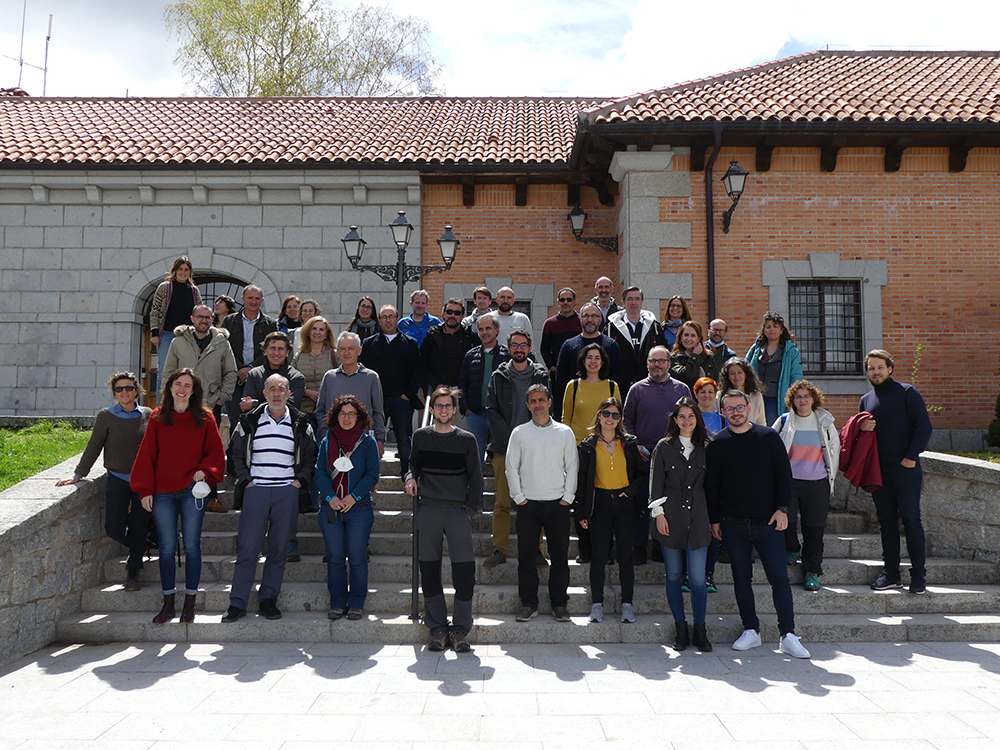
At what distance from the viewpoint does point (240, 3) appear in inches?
787

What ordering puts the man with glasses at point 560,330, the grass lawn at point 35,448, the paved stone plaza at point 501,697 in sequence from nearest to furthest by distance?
the paved stone plaza at point 501,697, the grass lawn at point 35,448, the man with glasses at point 560,330

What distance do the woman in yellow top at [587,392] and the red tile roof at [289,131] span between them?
6.07 meters

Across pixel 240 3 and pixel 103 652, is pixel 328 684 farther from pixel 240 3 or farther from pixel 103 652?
pixel 240 3

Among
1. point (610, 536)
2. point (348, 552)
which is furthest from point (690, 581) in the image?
point (348, 552)

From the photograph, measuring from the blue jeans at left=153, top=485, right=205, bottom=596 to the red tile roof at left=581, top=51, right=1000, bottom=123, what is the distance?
25.3 feet

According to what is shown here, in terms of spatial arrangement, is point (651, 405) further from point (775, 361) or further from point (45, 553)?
point (45, 553)

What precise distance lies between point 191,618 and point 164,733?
1.81 metres

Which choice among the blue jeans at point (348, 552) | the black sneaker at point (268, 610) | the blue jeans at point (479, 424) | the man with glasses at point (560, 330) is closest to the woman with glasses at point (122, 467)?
the black sneaker at point (268, 610)

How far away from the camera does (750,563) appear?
215 inches

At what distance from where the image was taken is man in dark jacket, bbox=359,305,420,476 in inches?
298

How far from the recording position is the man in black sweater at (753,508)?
5375 millimetres

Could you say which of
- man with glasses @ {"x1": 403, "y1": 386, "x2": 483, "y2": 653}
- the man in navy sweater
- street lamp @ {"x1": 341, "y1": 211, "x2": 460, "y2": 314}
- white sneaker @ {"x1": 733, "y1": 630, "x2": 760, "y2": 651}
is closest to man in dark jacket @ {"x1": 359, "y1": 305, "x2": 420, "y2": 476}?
street lamp @ {"x1": 341, "y1": 211, "x2": 460, "y2": 314}

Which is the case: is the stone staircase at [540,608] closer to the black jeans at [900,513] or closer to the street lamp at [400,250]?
the black jeans at [900,513]

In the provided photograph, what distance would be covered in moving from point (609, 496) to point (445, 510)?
4.32ft
